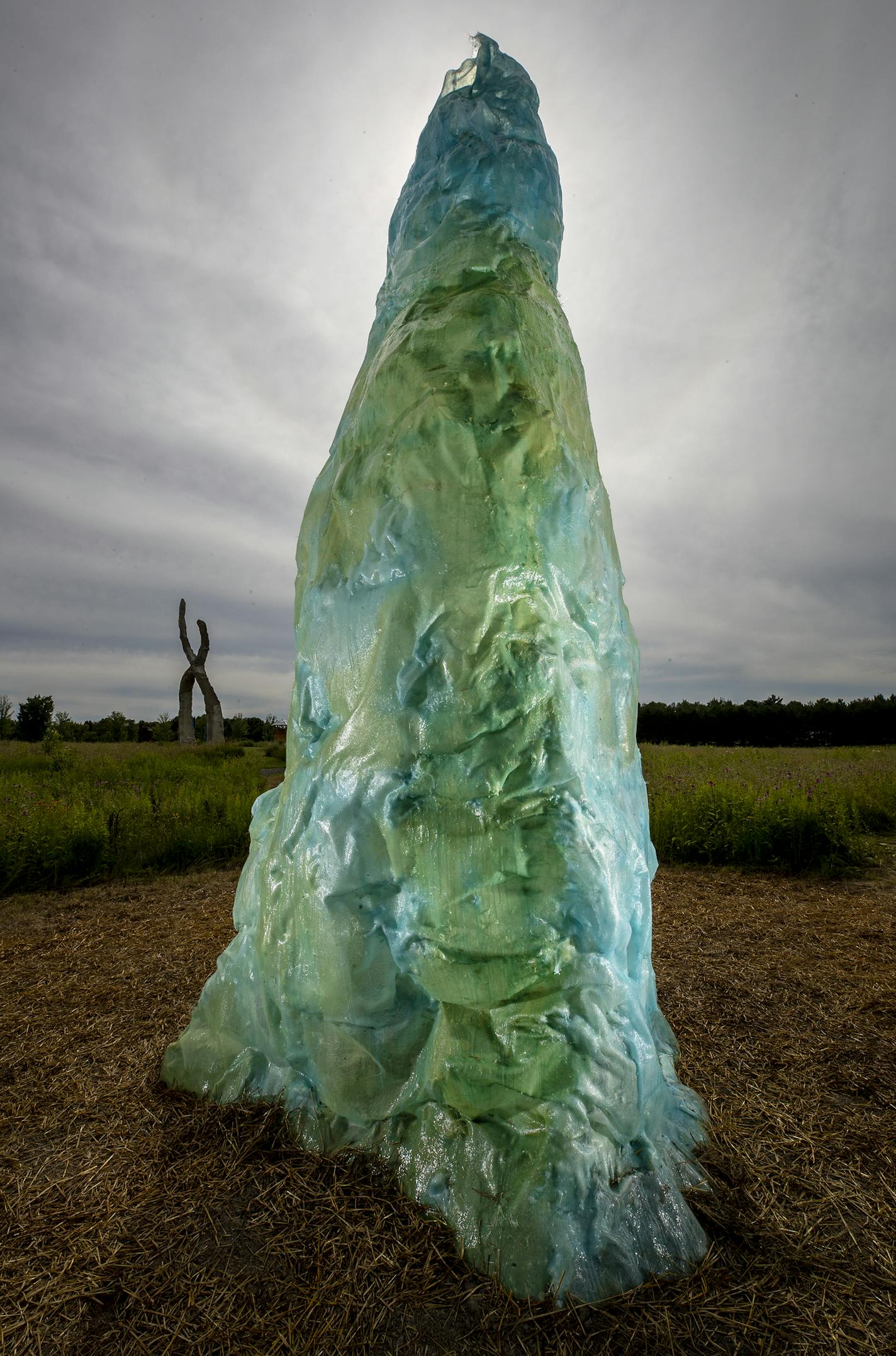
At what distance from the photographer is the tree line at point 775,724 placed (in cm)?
→ 2067

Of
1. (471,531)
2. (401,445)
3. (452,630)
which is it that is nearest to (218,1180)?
(452,630)

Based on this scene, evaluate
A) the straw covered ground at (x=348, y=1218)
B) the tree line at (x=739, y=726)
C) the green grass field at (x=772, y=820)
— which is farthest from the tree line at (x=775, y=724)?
the straw covered ground at (x=348, y=1218)

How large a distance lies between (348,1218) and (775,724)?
2275 centimetres

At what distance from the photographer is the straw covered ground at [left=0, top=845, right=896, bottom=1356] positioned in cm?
149

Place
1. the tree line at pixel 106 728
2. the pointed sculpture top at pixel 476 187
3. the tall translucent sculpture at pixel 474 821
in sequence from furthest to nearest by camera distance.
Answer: the tree line at pixel 106 728 < the pointed sculpture top at pixel 476 187 < the tall translucent sculpture at pixel 474 821

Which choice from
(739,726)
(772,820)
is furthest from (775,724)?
(772,820)

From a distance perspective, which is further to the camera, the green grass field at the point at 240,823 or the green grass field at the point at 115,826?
the green grass field at the point at 240,823

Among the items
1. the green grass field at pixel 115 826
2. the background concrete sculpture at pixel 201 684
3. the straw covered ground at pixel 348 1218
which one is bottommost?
the straw covered ground at pixel 348 1218

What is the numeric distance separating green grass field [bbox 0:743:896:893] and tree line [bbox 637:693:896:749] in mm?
12810

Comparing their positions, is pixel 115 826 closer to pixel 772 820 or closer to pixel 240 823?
pixel 240 823

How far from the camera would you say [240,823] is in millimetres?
6742

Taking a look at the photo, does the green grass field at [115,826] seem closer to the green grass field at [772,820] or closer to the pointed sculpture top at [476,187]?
the green grass field at [772,820]

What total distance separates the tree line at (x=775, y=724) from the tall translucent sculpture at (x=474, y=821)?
1906 cm

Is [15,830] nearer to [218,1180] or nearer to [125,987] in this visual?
[125,987]
